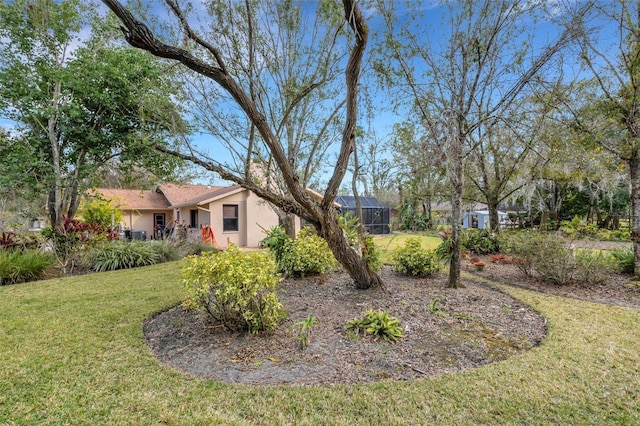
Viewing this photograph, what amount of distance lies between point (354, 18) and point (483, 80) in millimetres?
3525

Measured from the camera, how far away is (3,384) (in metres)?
2.74

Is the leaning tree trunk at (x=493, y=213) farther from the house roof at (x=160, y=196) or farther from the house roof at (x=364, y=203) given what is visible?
the house roof at (x=160, y=196)

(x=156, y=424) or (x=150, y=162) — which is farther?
(x=150, y=162)

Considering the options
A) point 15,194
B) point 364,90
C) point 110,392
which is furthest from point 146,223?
point 110,392

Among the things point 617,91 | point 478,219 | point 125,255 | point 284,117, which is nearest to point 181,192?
point 125,255

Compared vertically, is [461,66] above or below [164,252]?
above

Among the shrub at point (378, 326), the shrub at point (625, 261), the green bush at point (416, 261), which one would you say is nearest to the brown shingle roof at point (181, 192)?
the green bush at point (416, 261)

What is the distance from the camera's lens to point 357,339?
11.7 ft

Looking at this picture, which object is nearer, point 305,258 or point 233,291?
point 233,291

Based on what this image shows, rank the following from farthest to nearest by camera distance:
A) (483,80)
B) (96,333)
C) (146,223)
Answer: (146,223) < (483,80) < (96,333)

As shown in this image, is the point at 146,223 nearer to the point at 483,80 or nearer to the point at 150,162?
the point at 150,162

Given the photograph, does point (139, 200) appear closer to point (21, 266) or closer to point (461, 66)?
point (21, 266)

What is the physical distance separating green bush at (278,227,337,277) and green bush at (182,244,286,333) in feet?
9.22

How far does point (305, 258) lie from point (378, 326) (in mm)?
3185
